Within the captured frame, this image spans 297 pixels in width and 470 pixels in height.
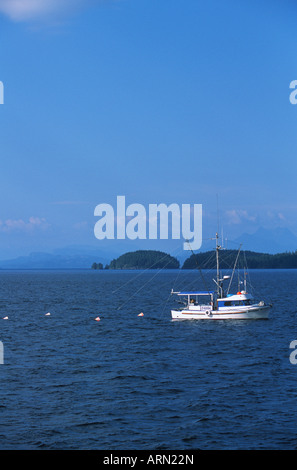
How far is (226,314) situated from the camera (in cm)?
8438

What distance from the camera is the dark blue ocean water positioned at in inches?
1217

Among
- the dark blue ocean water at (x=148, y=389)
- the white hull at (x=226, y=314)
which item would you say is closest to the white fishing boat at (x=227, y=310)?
the white hull at (x=226, y=314)

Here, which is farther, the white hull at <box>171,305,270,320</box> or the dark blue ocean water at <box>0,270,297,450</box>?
the white hull at <box>171,305,270,320</box>

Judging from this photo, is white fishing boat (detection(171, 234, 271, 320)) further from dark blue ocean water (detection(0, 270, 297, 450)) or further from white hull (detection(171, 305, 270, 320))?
dark blue ocean water (detection(0, 270, 297, 450))

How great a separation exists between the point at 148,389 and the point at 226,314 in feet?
146

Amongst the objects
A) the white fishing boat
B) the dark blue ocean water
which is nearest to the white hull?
the white fishing boat

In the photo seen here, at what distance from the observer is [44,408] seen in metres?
36.1

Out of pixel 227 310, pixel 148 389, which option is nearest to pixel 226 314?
pixel 227 310

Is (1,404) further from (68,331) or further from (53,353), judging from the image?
(68,331)

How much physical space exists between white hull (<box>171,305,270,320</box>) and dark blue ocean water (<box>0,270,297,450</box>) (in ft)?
24.7

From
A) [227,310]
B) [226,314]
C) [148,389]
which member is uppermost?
[227,310]

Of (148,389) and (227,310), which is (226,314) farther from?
(148,389)
